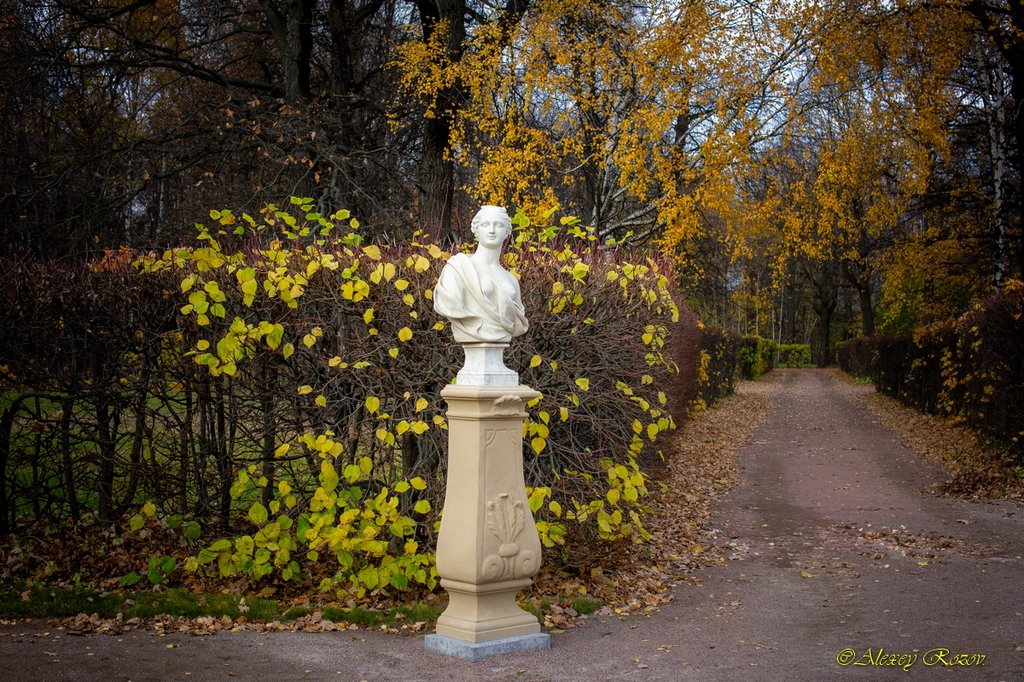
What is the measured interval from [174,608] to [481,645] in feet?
6.82

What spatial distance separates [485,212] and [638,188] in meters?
8.87

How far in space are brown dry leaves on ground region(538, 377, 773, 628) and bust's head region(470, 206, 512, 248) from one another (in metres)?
2.43

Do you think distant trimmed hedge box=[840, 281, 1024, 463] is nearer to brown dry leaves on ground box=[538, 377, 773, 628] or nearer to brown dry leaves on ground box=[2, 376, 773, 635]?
brown dry leaves on ground box=[538, 377, 773, 628]

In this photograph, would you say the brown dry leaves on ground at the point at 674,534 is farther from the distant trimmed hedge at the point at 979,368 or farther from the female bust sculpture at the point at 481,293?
the distant trimmed hedge at the point at 979,368

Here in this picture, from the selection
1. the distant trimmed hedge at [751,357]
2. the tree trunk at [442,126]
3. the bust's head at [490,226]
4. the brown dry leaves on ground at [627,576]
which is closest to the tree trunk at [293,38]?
the tree trunk at [442,126]

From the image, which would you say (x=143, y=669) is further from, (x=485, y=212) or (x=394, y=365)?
(x=485, y=212)

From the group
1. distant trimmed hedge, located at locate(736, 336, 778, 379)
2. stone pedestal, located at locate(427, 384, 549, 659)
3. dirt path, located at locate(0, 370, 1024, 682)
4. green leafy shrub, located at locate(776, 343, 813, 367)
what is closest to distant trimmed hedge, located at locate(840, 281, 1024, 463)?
dirt path, located at locate(0, 370, 1024, 682)

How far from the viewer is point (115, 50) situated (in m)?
13.6

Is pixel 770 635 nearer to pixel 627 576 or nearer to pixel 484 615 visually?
pixel 627 576

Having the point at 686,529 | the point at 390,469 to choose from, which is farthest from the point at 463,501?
the point at 686,529

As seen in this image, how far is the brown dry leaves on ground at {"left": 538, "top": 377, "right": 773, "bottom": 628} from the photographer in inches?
280

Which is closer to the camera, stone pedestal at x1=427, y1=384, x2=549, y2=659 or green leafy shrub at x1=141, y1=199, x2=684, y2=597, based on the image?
stone pedestal at x1=427, y1=384, x2=549, y2=659

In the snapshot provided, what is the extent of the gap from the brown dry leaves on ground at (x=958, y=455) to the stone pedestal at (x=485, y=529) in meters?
7.66

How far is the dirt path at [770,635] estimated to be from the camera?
530 cm
